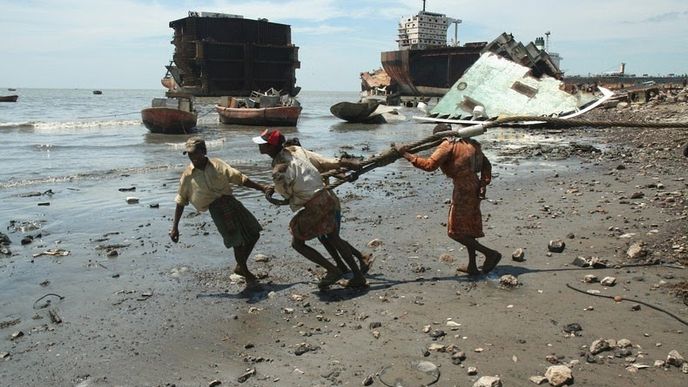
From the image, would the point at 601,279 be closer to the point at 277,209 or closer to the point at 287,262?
the point at 287,262

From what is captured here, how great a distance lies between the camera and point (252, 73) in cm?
4222

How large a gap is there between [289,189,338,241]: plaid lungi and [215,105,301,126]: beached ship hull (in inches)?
864

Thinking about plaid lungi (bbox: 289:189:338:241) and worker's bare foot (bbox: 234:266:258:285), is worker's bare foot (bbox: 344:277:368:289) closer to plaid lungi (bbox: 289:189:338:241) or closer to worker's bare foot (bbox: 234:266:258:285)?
plaid lungi (bbox: 289:189:338:241)

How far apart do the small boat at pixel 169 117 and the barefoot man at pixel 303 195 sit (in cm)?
1985

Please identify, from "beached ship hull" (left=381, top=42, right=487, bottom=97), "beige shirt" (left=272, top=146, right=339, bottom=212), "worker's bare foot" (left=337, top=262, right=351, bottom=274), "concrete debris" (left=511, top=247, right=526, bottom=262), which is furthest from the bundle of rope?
"beached ship hull" (left=381, top=42, right=487, bottom=97)

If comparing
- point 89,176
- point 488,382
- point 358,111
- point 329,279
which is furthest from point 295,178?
point 358,111

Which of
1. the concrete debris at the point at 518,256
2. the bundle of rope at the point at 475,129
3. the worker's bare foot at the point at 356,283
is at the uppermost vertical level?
the bundle of rope at the point at 475,129

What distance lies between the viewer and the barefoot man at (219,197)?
4738 mm

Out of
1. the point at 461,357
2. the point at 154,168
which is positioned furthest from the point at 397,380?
the point at 154,168

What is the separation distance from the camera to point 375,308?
4281 mm

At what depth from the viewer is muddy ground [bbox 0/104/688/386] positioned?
11.0 feet

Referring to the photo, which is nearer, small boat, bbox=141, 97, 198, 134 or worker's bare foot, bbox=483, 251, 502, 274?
worker's bare foot, bbox=483, 251, 502, 274

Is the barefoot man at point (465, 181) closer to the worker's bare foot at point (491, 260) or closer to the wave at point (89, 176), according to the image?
the worker's bare foot at point (491, 260)

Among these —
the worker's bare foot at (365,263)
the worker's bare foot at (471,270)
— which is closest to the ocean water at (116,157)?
the worker's bare foot at (365,263)
